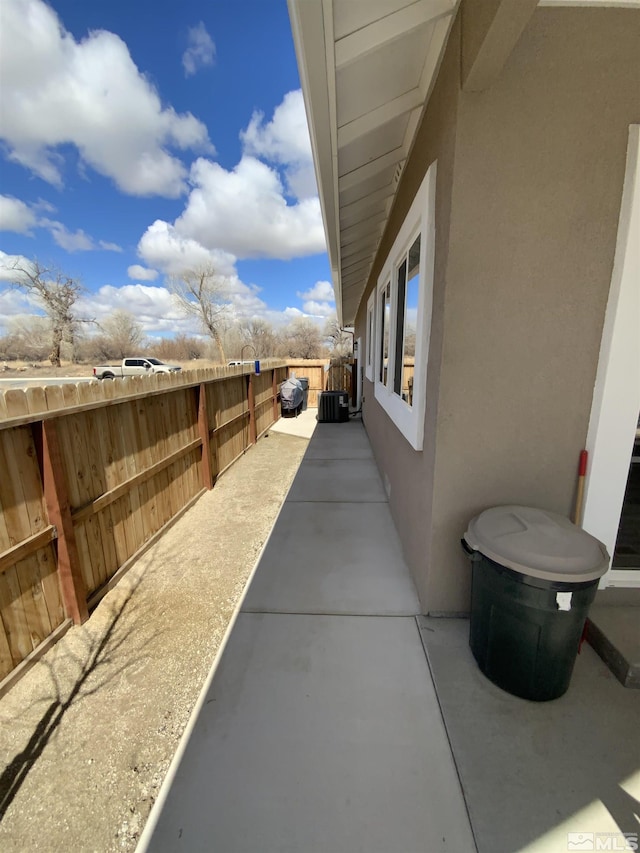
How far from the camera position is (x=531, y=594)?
1.63 m

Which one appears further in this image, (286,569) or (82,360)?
(82,360)

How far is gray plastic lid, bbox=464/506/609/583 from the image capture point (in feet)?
5.15

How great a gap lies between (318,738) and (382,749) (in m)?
0.29

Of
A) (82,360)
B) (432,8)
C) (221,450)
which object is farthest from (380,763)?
(82,360)

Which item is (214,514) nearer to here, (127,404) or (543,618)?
(127,404)

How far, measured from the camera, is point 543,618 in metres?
1.65

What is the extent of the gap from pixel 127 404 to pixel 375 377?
381 centimetres

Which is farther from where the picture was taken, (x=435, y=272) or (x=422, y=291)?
(x=422, y=291)

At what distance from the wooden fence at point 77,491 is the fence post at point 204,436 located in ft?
1.11

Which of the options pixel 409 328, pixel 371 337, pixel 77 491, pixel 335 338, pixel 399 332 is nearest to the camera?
pixel 77 491

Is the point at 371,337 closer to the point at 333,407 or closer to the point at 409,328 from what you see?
the point at 333,407

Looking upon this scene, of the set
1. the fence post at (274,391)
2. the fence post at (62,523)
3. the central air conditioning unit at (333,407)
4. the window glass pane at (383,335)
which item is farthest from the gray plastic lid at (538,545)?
the fence post at (274,391)

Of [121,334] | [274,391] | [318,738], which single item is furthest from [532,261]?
[121,334]

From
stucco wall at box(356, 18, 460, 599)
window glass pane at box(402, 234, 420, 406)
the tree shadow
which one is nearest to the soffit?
stucco wall at box(356, 18, 460, 599)
